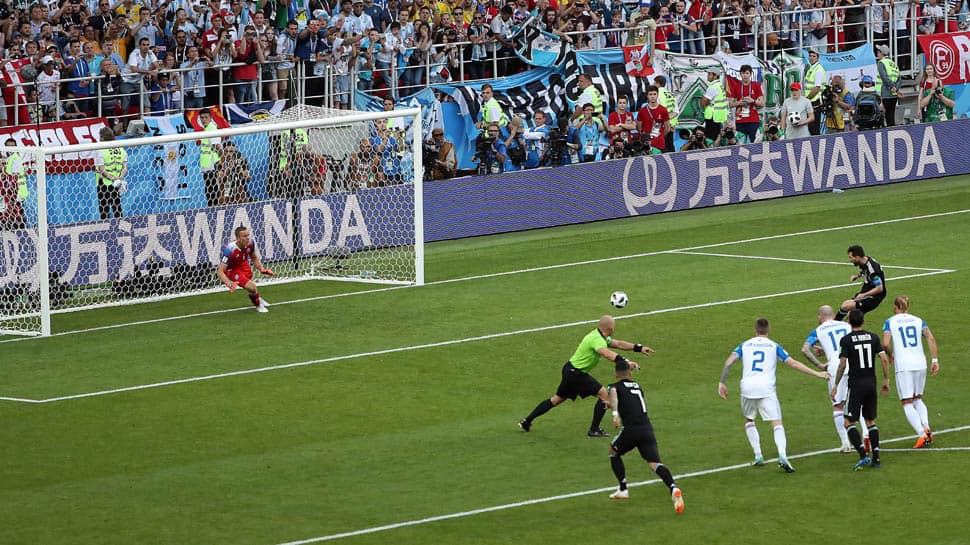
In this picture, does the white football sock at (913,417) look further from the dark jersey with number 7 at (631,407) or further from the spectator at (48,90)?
the spectator at (48,90)

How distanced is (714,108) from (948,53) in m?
8.12

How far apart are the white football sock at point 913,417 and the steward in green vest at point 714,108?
63.7 feet

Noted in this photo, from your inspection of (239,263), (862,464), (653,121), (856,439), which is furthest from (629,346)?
(653,121)

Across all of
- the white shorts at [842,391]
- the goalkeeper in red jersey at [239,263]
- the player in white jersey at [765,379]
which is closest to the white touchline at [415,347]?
the goalkeeper in red jersey at [239,263]

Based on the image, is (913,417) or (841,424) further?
(913,417)

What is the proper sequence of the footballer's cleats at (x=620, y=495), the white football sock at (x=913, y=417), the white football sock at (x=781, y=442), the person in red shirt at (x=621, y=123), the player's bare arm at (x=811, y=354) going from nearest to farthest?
1. the footballer's cleats at (x=620, y=495)
2. the white football sock at (x=781, y=442)
3. the white football sock at (x=913, y=417)
4. the player's bare arm at (x=811, y=354)
5. the person in red shirt at (x=621, y=123)

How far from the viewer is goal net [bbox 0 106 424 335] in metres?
25.0

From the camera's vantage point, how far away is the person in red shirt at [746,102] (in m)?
37.2

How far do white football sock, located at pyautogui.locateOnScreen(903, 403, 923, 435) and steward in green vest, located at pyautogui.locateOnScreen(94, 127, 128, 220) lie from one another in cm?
1404

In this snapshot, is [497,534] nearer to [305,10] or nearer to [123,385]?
[123,385]

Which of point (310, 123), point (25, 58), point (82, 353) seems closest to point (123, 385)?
point (82, 353)

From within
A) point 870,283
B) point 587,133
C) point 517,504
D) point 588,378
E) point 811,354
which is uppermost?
point 587,133

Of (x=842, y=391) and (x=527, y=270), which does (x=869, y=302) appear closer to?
(x=842, y=391)

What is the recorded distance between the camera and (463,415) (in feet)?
64.0
